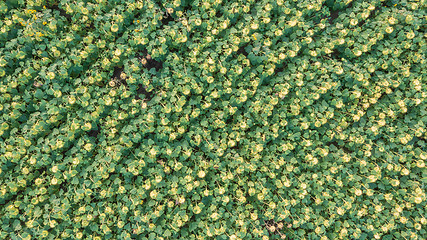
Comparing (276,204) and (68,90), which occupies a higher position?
(68,90)

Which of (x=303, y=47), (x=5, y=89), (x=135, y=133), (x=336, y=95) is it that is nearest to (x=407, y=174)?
(x=336, y=95)

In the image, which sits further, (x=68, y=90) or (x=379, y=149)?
(x=379, y=149)

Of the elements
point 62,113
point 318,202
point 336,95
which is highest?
point 62,113

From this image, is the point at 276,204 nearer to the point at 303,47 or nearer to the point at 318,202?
the point at 318,202

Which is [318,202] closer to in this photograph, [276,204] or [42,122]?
[276,204]

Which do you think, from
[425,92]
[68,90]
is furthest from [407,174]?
[68,90]

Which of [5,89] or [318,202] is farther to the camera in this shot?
[318,202]
